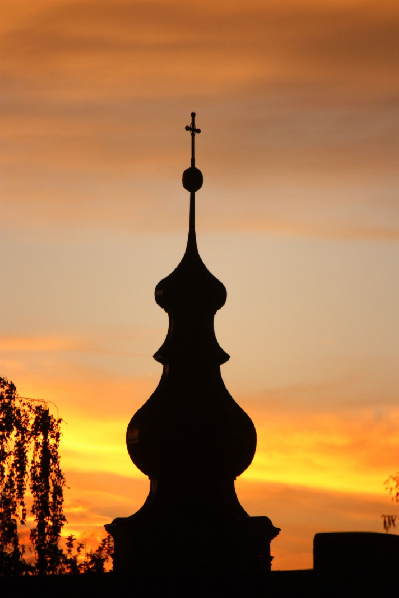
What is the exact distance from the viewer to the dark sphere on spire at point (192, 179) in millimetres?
49344

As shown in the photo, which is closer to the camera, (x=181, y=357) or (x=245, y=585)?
(x=245, y=585)

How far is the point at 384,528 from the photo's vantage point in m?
34.6

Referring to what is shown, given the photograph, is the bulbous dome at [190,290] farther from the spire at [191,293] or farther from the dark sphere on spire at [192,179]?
the dark sphere on spire at [192,179]

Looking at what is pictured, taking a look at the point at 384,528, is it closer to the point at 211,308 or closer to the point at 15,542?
the point at 15,542

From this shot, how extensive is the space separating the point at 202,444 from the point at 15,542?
1018cm

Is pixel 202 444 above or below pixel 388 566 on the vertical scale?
above

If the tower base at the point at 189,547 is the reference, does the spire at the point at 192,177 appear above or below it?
above

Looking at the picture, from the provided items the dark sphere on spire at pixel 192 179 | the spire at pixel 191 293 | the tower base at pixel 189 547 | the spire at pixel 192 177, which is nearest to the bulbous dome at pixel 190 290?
the spire at pixel 191 293

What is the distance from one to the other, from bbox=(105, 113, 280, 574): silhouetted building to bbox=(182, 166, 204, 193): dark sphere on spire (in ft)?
11.4

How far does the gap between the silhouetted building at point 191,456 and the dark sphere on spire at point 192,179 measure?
11.4 feet

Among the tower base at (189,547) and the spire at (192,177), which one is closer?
the tower base at (189,547)

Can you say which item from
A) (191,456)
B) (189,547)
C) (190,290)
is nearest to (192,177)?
(190,290)

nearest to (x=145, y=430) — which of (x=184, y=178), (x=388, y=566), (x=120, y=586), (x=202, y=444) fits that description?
(x=202, y=444)

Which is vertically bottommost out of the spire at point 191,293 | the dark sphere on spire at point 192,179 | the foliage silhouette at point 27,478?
the foliage silhouette at point 27,478
